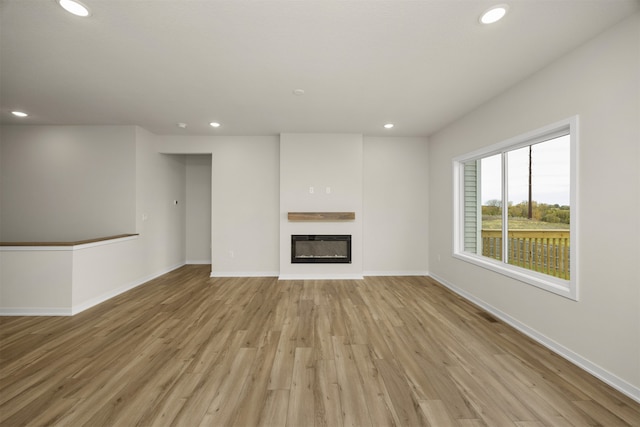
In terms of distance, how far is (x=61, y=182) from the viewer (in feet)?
13.6

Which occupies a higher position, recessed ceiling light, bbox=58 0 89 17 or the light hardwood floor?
recessed ceiling light, bbox=58 0 89 17

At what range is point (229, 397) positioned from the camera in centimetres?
168

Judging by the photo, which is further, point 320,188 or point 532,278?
point 320,188

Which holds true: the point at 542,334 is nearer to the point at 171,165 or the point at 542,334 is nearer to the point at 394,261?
the point at 394,261

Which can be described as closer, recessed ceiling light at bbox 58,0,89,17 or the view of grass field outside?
recessed ceiling light at bbox 58,0,89,17

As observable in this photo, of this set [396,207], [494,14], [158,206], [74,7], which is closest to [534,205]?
[494,14]

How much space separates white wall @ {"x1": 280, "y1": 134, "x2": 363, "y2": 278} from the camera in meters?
4.56

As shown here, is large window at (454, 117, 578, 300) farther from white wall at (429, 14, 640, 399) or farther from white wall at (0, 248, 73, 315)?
white wall at (0, 248, 73, 315)

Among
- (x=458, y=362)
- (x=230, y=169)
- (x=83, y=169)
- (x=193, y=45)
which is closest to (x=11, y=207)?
(x=83, y=169)

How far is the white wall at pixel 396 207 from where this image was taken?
4.86 meters

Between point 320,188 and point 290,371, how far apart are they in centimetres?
312

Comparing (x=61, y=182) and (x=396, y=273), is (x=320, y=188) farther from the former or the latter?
(x=61, y=182)

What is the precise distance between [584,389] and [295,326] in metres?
2.30

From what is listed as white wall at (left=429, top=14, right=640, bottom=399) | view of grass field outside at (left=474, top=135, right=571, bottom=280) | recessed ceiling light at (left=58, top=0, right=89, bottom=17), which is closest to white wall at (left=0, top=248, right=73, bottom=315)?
recessed ceiling light at (left=58, top=0, right=89, bottom=17)
